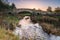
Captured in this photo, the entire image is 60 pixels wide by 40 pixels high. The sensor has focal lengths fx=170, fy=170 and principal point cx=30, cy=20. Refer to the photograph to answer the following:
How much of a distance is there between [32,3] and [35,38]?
572 mm

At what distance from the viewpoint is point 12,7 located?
8.73 ft

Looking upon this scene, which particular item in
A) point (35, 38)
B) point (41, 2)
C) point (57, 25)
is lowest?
point (35, 38)

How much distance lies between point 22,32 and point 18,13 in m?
0.32

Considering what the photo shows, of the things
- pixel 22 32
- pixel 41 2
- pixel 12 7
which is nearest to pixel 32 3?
pixel 41 2

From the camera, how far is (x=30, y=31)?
2.47 metres

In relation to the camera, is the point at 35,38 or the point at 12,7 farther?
the point at 12,7

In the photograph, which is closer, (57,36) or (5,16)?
(57,36)

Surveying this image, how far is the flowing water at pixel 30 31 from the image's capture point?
242 centimetres

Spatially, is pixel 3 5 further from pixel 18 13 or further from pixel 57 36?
pixel 57 36

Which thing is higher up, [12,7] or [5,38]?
[12,7]

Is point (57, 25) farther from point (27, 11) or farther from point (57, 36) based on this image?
point (27, 11)

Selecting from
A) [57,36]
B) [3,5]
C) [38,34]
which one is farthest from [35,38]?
[3,5]

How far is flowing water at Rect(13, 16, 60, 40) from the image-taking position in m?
2.42

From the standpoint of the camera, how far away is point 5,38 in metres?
2.37
